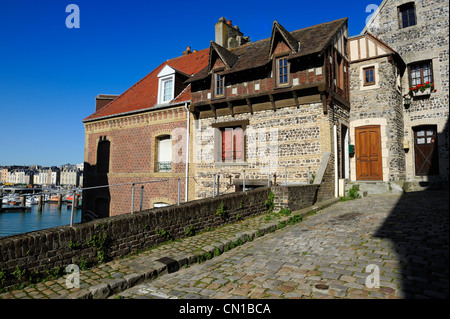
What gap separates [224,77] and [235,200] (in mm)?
7235

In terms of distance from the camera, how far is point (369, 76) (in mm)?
13797

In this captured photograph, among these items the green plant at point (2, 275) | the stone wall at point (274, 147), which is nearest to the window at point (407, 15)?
the stone wall at point (274, 147)

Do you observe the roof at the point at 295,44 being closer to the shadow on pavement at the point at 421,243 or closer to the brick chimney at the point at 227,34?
the brick chimney at the point at 227,34

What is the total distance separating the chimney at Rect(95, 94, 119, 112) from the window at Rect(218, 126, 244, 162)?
11.0 m

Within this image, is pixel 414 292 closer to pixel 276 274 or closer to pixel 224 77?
pixel 276 274

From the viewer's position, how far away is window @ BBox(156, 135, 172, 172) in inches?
615

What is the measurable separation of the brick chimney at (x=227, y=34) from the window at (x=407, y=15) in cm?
863

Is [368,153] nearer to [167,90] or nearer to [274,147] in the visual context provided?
[274,147]

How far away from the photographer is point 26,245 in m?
4.34

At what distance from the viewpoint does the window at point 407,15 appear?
14547 mm

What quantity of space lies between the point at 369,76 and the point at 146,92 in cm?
1276

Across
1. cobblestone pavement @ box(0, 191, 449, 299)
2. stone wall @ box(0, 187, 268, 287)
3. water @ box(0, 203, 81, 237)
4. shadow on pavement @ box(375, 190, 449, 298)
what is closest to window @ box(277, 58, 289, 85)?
stone wall @ box(0, 187, 268, 287)

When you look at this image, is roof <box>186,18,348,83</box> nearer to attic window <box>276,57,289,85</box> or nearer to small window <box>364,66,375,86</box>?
attic window <box>276,57,289,85</box>
